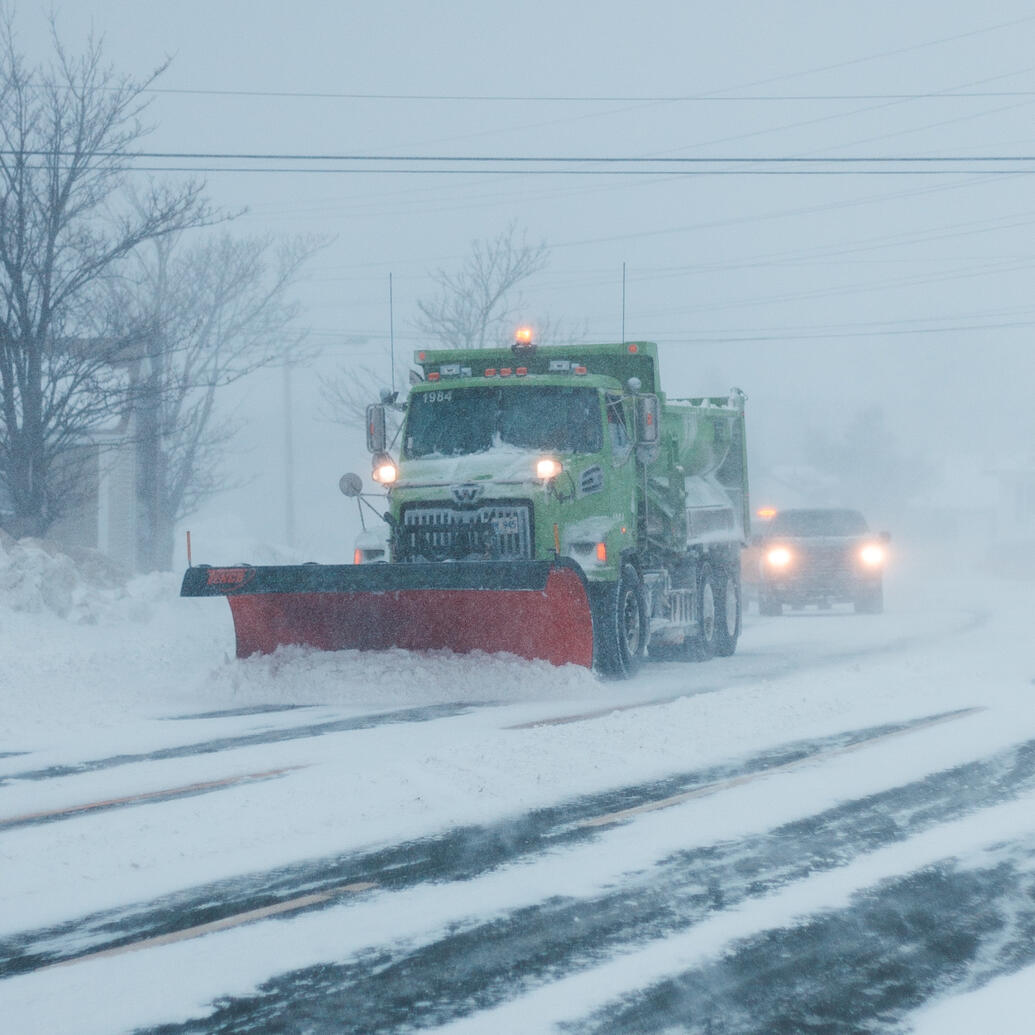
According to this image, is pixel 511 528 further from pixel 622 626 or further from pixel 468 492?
pixel 622 626

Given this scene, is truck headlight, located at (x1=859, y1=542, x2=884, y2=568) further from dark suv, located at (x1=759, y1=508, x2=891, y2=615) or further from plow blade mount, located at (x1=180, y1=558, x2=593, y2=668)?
plow blade mount, located at (x1=180, y1=558, x2=593, y2=668)

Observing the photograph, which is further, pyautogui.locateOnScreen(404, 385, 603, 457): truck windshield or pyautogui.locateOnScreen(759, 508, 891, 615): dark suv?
pyautogui.locateOnScreen(759, 508, 891, 615): dark suv

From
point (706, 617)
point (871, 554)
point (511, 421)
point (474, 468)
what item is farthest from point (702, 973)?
point (871, 554)

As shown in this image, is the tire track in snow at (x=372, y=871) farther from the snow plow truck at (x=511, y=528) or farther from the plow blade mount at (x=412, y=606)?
the snow plow truck at (x=511, y=528)

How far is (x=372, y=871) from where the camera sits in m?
6.17

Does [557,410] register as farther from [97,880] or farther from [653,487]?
[97,880]

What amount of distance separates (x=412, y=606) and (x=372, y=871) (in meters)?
6.77

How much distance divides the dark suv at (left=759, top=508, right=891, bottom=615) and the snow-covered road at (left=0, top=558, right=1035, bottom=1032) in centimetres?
1264

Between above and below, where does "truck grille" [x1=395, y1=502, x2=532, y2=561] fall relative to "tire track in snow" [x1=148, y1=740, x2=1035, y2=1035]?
above

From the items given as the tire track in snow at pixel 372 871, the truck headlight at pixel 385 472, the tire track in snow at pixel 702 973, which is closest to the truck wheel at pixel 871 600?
the truck headlight at pixel 385 472

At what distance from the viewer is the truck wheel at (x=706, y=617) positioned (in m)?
16.7

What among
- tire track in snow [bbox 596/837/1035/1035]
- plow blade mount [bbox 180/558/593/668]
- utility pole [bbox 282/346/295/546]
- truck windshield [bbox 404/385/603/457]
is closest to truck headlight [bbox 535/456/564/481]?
truck windshield [bbox 404/385/603/457]

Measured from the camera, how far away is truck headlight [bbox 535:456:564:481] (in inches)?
507

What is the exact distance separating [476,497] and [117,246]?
32.6 feet
